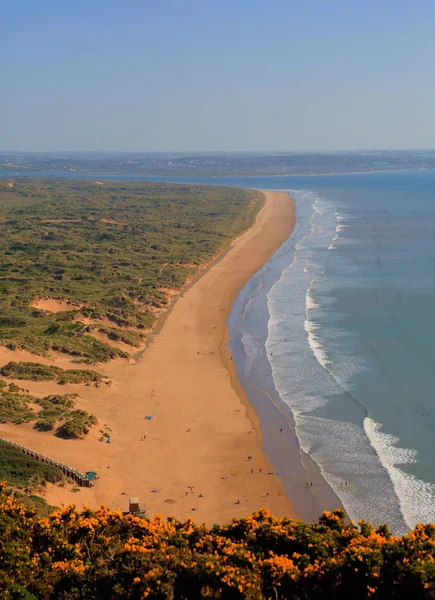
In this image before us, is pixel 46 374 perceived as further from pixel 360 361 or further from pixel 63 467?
pixel 360 361

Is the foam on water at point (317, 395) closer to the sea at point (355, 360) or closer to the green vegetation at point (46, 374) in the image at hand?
the sea at point (355, 360)

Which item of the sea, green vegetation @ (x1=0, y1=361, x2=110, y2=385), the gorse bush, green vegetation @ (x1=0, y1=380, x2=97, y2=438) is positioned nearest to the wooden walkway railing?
green vegetation @ (x1=0, y1=380, x2=97, y2=438)

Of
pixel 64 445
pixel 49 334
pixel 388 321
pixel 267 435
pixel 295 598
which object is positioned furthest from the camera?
pixel 388 321

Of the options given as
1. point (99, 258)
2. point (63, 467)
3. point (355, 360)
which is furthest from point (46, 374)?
point (99, 258)

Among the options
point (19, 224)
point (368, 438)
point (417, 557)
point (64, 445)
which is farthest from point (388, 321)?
point (19, 224)

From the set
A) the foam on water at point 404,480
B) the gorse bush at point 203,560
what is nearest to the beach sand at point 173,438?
the foam on water at point 404,480

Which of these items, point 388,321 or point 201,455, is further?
point 388,321

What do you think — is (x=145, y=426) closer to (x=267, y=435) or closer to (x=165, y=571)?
(x=267, y=435)
